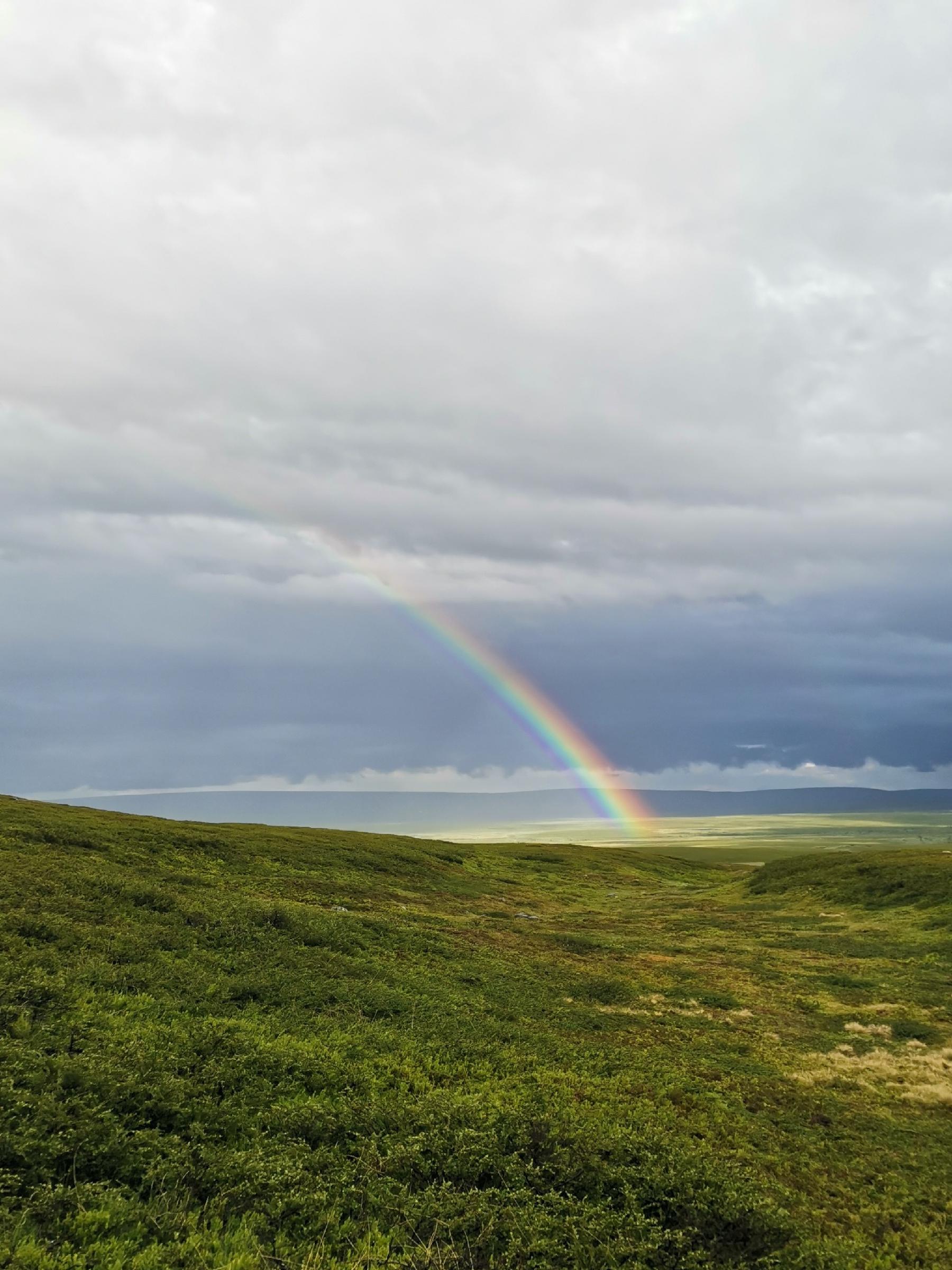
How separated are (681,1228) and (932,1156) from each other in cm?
1121

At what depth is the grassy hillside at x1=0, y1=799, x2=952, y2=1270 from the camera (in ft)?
41.7

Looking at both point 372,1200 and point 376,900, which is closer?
point 372,1200

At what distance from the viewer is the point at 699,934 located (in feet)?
191

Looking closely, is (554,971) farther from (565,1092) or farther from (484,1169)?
(484,1169)

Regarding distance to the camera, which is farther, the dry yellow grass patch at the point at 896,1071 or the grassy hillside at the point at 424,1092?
the dry yellow grass patch at the point at 896,1071

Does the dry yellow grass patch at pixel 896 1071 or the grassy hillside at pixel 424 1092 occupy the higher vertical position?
the grassy hillside at pixel 424 1092

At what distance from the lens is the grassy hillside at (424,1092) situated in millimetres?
12695

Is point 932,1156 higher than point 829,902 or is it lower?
higher

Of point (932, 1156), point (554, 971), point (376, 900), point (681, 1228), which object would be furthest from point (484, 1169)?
point (376, 900)

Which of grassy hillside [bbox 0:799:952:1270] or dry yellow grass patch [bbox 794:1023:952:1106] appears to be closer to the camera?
grassy hillside [bbox 0:799:952:1270]

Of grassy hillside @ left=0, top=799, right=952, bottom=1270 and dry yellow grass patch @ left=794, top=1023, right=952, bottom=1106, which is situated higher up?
grassy hillside @ left=0, top=799, right=952, bottom=1270

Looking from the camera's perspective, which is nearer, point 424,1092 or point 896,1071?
point 424,1092

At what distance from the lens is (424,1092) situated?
62.5 feet

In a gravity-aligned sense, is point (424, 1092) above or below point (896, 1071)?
above
